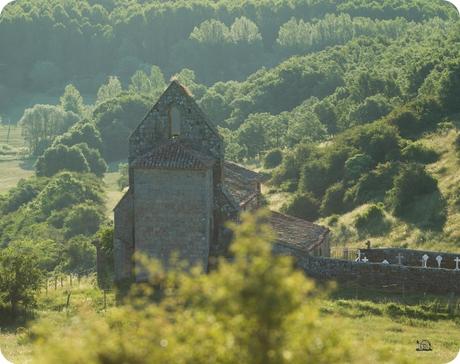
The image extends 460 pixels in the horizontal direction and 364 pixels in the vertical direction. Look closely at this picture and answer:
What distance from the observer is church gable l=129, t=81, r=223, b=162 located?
3778cm

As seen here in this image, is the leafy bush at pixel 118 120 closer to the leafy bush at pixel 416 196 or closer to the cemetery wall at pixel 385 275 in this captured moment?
the leafy bush at pixel 416 196

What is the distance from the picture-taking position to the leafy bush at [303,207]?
6636cm

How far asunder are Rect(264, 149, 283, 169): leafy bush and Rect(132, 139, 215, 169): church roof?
181 ft

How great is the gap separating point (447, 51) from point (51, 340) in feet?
277

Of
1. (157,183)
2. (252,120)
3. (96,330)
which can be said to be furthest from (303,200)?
(96,330)

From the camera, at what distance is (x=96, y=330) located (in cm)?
1309

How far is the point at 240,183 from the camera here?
4325 centimetres

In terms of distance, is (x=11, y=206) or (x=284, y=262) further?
(x=11, y=206)

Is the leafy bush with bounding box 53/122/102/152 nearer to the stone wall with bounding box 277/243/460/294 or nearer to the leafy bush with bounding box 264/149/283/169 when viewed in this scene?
the leafy bush with bounding box 264/149/283/169

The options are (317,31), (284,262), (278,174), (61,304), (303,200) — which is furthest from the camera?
(317,31)

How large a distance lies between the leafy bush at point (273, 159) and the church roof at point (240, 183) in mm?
46623

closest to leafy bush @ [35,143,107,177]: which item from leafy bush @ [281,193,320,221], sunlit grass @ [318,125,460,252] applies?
leafy bush @ [281,193,320,221]

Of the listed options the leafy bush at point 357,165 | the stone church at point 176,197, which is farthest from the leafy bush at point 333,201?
the stone church at point 176,197

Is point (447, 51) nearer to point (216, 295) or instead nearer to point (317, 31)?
point (216, 295)
